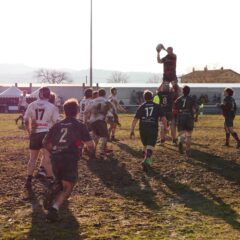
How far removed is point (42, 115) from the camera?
30.7ft

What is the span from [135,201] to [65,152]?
1.85 meters

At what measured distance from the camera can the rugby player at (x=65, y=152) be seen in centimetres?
740

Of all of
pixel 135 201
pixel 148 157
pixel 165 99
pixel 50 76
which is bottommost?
pixel 135 201

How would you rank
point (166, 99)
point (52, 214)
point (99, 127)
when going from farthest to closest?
point (166, 99), point (99, 127), point (52, 214)

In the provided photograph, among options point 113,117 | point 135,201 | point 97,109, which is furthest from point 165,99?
point 135,201

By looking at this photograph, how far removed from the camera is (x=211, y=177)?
10.9m

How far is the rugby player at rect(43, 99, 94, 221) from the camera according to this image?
24.3ft

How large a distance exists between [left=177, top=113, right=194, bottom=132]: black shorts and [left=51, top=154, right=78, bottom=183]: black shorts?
6.48 metres

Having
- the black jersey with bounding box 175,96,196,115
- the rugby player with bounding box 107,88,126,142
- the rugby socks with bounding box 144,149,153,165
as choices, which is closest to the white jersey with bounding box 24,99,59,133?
the rugby socks with bounding box 144,149,153,165

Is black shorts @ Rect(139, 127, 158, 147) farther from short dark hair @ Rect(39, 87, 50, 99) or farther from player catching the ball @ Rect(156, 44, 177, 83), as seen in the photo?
player catching the ball @ Rect(156, 44, 177, 83)

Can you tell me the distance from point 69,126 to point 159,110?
4.35 meters

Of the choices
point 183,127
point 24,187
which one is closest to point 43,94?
point 24,187

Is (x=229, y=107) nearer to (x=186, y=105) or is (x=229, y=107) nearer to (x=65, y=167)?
(x=186, y=105)

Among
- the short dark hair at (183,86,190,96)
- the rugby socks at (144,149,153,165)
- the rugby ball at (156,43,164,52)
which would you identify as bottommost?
the rugby socks at (144,149,153,165)
